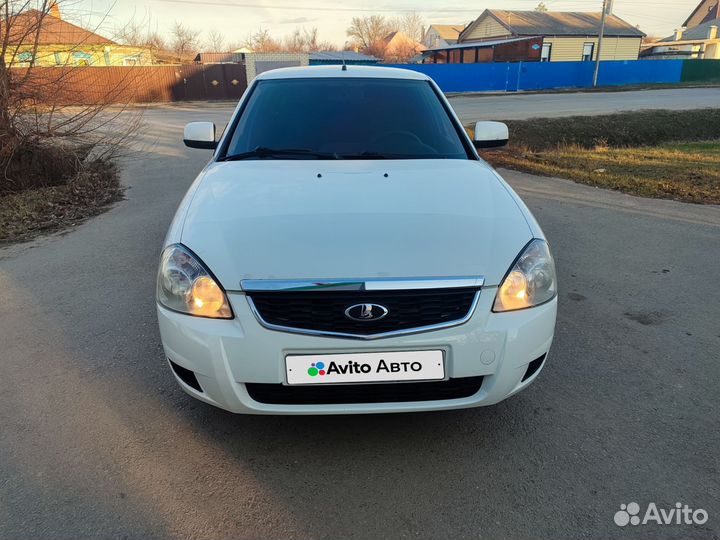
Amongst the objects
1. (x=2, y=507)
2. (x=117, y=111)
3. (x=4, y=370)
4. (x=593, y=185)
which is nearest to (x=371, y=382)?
(x=2, y=507)

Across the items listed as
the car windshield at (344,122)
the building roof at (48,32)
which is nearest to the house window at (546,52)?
the building roof at (48,32)

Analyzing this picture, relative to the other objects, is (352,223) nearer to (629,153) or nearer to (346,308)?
(346,308)

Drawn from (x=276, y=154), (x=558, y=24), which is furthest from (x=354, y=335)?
(x=558, y=24)

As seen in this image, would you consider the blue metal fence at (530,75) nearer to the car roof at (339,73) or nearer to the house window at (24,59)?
the house window at (24,59)

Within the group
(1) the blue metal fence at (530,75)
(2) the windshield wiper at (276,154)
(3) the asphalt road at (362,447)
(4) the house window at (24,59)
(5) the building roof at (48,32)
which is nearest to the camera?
(3) the asphalt road at (362,447)

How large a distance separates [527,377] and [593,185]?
603 centimetres

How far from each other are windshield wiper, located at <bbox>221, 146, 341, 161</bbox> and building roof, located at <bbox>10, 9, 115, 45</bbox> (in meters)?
6.05

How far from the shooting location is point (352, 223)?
7.36ft

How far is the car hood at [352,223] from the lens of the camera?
2.03 meters

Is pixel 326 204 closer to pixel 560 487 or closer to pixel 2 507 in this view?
pixel 560 487

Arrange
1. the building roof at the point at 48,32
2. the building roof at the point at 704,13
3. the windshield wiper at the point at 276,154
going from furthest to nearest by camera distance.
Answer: the building roof at the point at 704,13 < the building roof at the point at 48,32 < the windshield wiper at the point at 276,154

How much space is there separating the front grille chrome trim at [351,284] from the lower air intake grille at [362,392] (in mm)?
377

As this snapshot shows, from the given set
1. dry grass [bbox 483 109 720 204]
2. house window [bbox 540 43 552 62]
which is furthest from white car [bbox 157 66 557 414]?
house window [bbox 540 43 552 62]

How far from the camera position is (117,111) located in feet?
28.1
